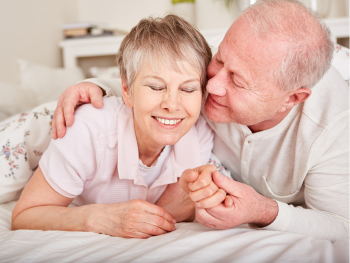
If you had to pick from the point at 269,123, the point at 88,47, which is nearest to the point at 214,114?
the point at 269,123

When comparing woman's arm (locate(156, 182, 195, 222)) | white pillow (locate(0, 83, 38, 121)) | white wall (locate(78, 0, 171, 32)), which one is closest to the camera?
woman's arm (locate(156, 182, 195, 222))

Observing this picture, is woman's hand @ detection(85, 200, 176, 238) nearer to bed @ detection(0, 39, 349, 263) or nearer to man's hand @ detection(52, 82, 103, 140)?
bed @ detection(0, 39, 349, 263)

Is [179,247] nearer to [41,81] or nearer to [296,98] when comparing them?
[296,98]

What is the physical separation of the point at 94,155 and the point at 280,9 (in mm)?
801

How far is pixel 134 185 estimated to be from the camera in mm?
1202

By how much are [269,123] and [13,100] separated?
142 cm

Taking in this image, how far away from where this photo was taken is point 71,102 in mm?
1152

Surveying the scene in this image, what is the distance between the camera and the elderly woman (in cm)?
100

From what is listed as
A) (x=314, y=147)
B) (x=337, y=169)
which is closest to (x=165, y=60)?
(x=314, y=147)

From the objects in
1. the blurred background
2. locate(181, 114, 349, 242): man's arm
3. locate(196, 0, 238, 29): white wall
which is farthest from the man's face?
locate(196, 0, 238, 29): white wall

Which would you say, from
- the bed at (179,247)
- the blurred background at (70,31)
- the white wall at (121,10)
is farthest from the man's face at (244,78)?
the white wall at (121,10)

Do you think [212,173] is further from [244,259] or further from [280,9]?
[280,9]

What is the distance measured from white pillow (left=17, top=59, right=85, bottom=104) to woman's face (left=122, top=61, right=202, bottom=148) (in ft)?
4.12

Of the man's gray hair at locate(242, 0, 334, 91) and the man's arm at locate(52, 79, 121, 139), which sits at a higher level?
the man's gray hair at locate(242, 0, 334, 91)
